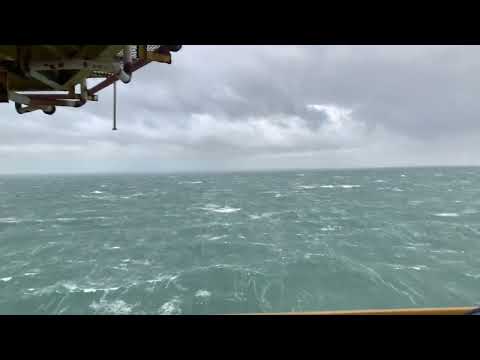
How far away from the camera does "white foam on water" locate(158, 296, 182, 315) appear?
14445 millimetres

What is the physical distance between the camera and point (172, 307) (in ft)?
49.2

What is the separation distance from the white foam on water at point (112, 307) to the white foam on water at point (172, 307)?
1.91 meters

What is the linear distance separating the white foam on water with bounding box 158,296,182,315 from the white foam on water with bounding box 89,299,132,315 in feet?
6.28

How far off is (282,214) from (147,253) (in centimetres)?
2450

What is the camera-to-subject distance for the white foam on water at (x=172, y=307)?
14.4m

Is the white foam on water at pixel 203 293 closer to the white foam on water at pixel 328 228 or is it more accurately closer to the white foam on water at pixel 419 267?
the white foam on water at pixel 419 267

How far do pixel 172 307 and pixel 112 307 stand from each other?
3707 mm

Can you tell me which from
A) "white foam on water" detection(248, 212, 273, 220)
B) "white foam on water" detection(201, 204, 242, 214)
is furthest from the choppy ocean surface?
"white foam on water" detection(201, 204, 242, 214)

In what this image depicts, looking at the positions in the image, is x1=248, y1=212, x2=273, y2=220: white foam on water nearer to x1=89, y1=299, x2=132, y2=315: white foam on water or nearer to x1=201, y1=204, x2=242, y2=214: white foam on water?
x1=201, y1=204, x2=242, y2=214: white foam on water

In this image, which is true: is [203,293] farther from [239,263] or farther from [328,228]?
[328,228]

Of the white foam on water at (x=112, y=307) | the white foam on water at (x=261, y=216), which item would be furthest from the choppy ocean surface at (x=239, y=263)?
the white foam on water at (x=261, y=216)
